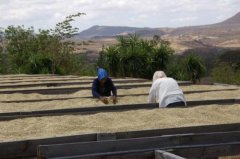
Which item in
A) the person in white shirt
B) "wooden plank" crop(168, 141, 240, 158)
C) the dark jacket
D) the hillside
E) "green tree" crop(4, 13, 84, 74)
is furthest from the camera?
the hillside

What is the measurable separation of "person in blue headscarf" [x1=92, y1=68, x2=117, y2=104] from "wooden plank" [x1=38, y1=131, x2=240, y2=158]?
3.55 metres

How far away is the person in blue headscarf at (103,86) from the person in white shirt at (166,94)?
3.64ft

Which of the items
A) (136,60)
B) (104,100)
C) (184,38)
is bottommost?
(184,38)

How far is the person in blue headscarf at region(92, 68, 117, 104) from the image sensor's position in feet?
25.7

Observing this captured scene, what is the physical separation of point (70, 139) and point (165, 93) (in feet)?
8.22

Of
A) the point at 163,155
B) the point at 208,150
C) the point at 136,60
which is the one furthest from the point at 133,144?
the point at 136,60

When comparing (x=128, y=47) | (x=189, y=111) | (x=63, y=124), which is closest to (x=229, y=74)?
(x=128, y=47)

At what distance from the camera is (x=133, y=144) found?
4.11m

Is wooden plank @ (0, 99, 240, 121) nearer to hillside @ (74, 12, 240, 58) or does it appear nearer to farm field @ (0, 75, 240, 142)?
farm field @ (0, 75, 240, 142)

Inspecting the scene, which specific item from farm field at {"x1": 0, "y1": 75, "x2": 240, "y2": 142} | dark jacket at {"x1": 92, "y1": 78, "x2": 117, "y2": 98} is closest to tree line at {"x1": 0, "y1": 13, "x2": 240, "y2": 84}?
dark jacket at {"x1": 92, "y1": 78, "x2": 117, "y2": 98}

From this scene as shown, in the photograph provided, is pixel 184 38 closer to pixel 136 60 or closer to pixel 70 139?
pixel 136 60

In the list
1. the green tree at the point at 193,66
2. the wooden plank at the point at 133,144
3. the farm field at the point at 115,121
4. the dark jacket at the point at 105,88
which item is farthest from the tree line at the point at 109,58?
the wooden plank at the point at 133,144

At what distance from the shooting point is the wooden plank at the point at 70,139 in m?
4.14

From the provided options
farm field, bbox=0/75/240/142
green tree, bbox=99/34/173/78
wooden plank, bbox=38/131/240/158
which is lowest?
green tree, bbox=99/34/173/78
